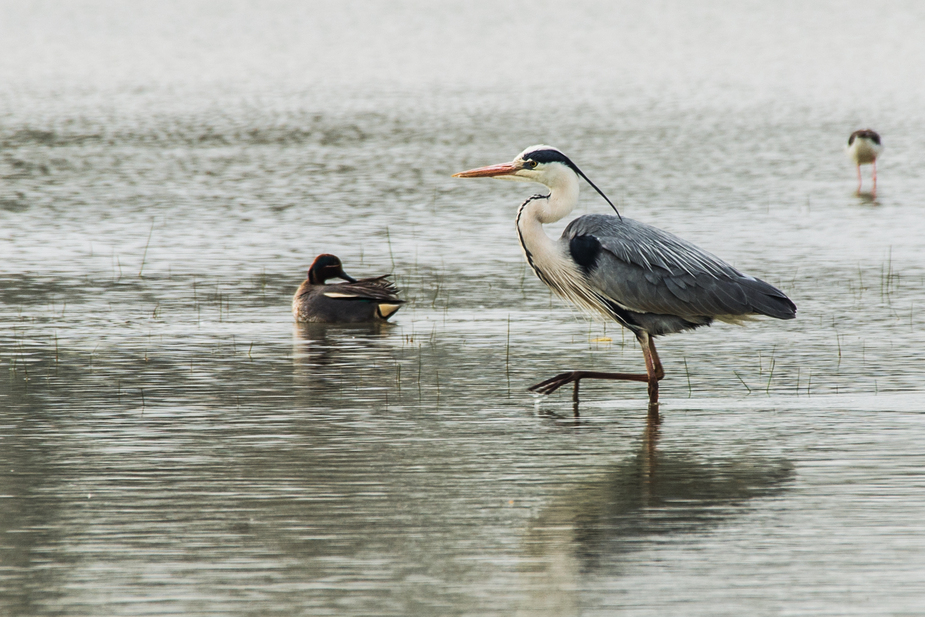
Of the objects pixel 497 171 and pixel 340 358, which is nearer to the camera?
pixel 497 171

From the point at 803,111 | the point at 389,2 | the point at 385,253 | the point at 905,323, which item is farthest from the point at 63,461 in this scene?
the point at 389,2

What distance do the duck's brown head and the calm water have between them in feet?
1.28

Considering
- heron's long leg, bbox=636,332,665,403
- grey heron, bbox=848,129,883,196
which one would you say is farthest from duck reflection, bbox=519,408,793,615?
grey heron, bbox=848,129,883,196

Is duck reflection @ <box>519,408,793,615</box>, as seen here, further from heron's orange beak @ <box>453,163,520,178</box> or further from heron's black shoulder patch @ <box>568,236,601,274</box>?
heron's orange beak @ <box>453,163,520,178</box>

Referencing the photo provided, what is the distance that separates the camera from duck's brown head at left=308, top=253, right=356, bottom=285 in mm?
12320

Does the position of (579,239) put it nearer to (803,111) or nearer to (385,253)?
(385,253)

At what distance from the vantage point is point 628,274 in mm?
8688

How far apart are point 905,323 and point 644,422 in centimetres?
394

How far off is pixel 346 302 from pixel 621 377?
3678 mm

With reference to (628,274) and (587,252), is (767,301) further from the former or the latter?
(587,252)

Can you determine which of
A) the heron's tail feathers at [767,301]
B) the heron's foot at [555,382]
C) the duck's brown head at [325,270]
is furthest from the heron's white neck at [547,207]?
the duck's brown head at [325,270]

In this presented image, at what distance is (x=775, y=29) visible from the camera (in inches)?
2482

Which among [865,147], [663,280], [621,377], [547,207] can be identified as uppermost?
[865,147]

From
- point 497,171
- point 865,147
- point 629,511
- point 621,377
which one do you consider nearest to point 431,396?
point 621,377
